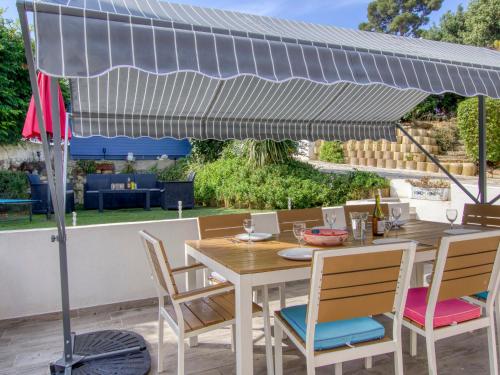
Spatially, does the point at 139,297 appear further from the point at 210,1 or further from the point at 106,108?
the point at 210,1

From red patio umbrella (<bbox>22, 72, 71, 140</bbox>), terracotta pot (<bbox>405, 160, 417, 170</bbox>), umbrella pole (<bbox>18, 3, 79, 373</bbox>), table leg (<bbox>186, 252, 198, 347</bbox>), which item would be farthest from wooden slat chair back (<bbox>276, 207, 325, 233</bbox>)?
terracotta pot (<bbox>405, 160, 417, 170</bbox>)

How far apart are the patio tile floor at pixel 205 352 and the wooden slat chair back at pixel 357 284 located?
100 cm

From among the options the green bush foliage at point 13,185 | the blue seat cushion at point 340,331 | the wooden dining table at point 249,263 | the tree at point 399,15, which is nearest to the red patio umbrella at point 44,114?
the wooden dining table at point 249,263

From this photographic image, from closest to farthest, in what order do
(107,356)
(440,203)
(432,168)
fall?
1. (107,356)
2. (440,203)
3. (432,168)

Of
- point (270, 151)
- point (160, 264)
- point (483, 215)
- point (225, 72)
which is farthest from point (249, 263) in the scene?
point (270, 151)

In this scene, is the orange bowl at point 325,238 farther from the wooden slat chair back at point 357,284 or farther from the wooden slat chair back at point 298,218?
the wooden slat chair back at point 298,218

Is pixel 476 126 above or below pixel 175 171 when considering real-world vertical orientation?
above

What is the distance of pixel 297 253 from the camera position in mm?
2742

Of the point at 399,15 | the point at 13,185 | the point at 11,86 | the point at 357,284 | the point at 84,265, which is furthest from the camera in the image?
the point at 399,15

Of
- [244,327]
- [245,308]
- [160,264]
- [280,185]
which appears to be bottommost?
[244,327]

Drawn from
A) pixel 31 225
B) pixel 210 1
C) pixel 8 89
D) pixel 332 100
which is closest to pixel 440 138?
pixel 210 1

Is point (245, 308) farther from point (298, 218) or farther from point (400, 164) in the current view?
point (400, 164)

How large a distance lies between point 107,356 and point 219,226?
57.1 inches

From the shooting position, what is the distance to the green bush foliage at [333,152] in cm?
1723
